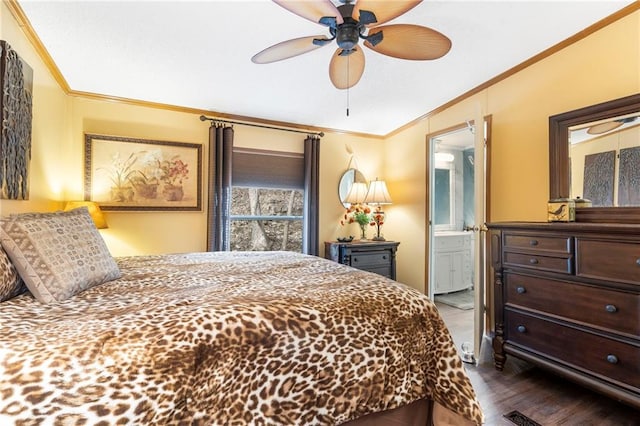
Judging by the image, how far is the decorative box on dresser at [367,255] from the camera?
3580 mm

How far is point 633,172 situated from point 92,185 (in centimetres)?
437

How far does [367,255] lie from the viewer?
12.0 ft

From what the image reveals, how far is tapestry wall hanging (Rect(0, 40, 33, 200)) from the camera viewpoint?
1.63m

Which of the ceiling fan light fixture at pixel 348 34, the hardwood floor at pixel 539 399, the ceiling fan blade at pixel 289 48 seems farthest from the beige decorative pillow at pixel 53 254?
the hardwood floor at pixel 539 399

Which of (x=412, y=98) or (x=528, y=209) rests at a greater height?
(x=412, y=98)

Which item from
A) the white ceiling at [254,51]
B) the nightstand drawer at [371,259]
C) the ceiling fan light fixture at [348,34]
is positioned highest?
the white ceiling at [254,51]

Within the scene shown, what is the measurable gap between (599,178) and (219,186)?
11.0 feet

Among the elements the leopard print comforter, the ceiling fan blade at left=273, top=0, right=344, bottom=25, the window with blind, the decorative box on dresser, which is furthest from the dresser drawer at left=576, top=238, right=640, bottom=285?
the window with blind

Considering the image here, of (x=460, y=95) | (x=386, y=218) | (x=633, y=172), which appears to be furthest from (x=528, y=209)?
(x=386, y=218)

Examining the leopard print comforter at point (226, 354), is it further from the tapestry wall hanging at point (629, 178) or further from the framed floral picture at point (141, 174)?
the framed floral picture at point (141, 174)

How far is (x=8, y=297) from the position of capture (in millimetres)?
1116

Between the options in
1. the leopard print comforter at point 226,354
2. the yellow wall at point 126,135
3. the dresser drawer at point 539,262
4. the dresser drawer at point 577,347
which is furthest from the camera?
the yellow wall at point 126,135

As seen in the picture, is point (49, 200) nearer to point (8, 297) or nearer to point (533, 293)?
point (8, 297)

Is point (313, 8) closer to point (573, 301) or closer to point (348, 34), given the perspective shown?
point (348, 34)
